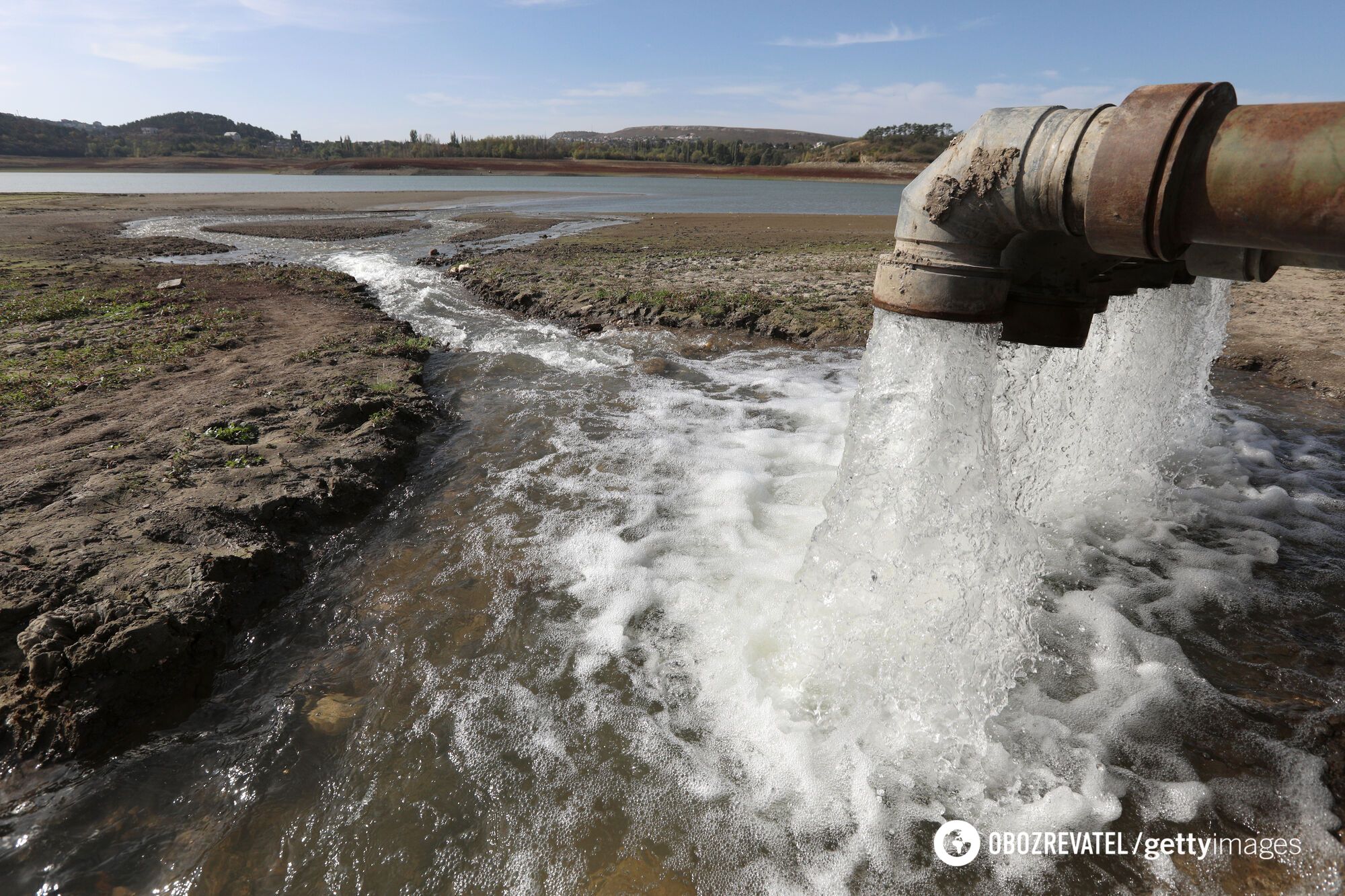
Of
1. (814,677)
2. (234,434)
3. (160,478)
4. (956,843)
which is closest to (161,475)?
(160,478)

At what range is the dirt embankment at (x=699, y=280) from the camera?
1205 centimetres

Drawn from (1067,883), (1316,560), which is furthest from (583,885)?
(1316,560)

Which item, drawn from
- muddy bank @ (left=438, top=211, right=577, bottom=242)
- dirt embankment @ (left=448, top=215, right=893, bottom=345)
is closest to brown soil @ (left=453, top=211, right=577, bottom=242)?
muddy bank @ (left=438, top=211, right=577, bottom=242)

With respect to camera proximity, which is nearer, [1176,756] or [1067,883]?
[1067,883]

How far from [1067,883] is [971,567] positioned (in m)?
1.80

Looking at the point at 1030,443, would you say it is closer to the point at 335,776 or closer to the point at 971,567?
the point at 971,567

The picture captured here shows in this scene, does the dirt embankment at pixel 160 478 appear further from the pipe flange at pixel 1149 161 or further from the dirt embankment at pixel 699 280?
the pipe flange at pixel 1149 161

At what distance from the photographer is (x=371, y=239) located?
26016 mm

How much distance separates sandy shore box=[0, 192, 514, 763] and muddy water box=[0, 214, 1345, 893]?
34cm

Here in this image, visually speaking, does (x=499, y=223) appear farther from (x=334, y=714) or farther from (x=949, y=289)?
(x=949, y=289)

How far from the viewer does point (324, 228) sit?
29203mm

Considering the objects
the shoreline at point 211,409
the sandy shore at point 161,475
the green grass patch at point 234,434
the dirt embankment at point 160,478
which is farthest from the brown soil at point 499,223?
the green grass patch at point 234,434

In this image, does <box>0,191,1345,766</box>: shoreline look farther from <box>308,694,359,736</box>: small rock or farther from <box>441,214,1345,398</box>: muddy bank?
<box>308,694,359,736</box>: small rock

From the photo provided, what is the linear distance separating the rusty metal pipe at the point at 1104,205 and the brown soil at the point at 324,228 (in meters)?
27.5
